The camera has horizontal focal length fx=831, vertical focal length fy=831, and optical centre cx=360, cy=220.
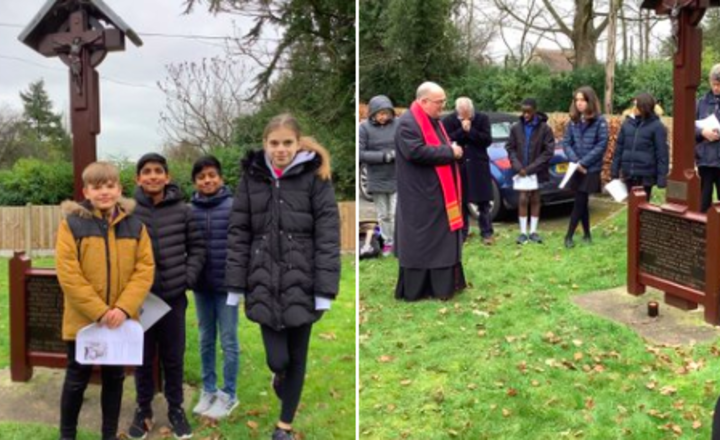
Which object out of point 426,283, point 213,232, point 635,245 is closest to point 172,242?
point 213,232

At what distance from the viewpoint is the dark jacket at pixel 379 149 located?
345 inches

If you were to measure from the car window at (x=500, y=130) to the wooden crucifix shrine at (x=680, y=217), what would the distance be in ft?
18.0

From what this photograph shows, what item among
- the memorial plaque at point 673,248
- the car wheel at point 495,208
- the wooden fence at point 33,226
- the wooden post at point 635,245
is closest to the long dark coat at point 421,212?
the wooden post at point 635,245

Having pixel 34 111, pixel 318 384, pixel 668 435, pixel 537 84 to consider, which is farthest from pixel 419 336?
pixel 34 111

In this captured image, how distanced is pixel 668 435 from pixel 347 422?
73.9 inches

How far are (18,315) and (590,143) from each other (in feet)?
19.8

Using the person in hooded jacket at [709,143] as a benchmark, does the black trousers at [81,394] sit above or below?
below

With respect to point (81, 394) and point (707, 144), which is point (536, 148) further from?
point (81, 394)

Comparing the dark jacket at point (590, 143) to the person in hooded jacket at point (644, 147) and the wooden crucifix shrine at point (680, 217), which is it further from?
the wooden crucifix shrine at point (680, 217)

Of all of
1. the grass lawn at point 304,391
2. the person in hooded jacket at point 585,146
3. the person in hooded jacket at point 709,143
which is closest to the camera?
the grass lawn at point 304,391

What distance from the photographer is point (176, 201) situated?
4.86m

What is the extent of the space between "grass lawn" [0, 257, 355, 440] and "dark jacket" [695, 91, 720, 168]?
381 cm

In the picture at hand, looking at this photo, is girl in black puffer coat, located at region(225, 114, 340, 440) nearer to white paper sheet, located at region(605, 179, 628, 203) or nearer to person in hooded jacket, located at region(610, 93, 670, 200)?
white paper sheet, located at region(605, 179, 628, 203)

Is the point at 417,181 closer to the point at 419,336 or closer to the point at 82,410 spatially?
the point at 419,336
